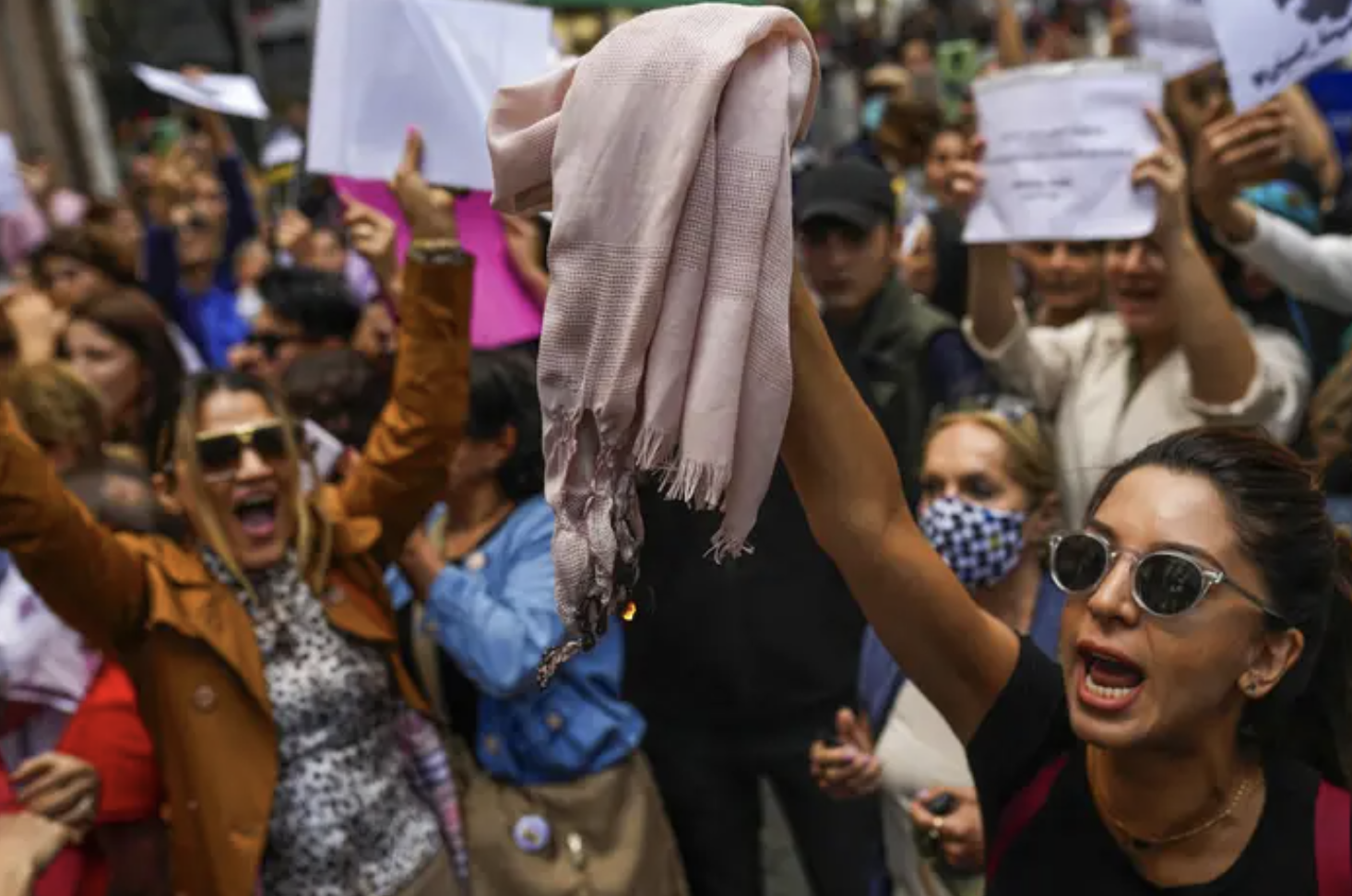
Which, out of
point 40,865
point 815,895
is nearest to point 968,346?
point 815,895

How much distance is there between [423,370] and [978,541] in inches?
42.8

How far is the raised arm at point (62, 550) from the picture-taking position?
7.29 ft

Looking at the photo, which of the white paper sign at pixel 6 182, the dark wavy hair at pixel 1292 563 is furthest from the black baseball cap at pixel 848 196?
the white paper sign at pixel 6 182

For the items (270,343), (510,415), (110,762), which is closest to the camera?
(110,762)

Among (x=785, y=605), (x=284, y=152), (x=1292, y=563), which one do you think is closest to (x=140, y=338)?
(x=785, y=605)

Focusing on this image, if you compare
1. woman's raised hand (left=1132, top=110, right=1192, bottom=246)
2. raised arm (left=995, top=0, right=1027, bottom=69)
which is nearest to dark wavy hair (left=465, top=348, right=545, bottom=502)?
woman's raised hand (left=1132, top=110, right=1192, bottom=246)

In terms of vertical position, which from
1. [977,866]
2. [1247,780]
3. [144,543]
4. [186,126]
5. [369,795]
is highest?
[1247,780]

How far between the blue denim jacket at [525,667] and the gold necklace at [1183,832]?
4.04ft

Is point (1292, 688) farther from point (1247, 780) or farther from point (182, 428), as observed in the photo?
point (182, 428)

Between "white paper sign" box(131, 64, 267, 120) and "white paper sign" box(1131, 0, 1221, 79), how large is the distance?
2.84m

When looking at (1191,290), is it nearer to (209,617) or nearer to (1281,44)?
(1281,44)

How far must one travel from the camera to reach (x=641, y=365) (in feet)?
4.15

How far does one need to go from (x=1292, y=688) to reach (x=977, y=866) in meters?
0.66

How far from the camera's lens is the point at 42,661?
258cm
